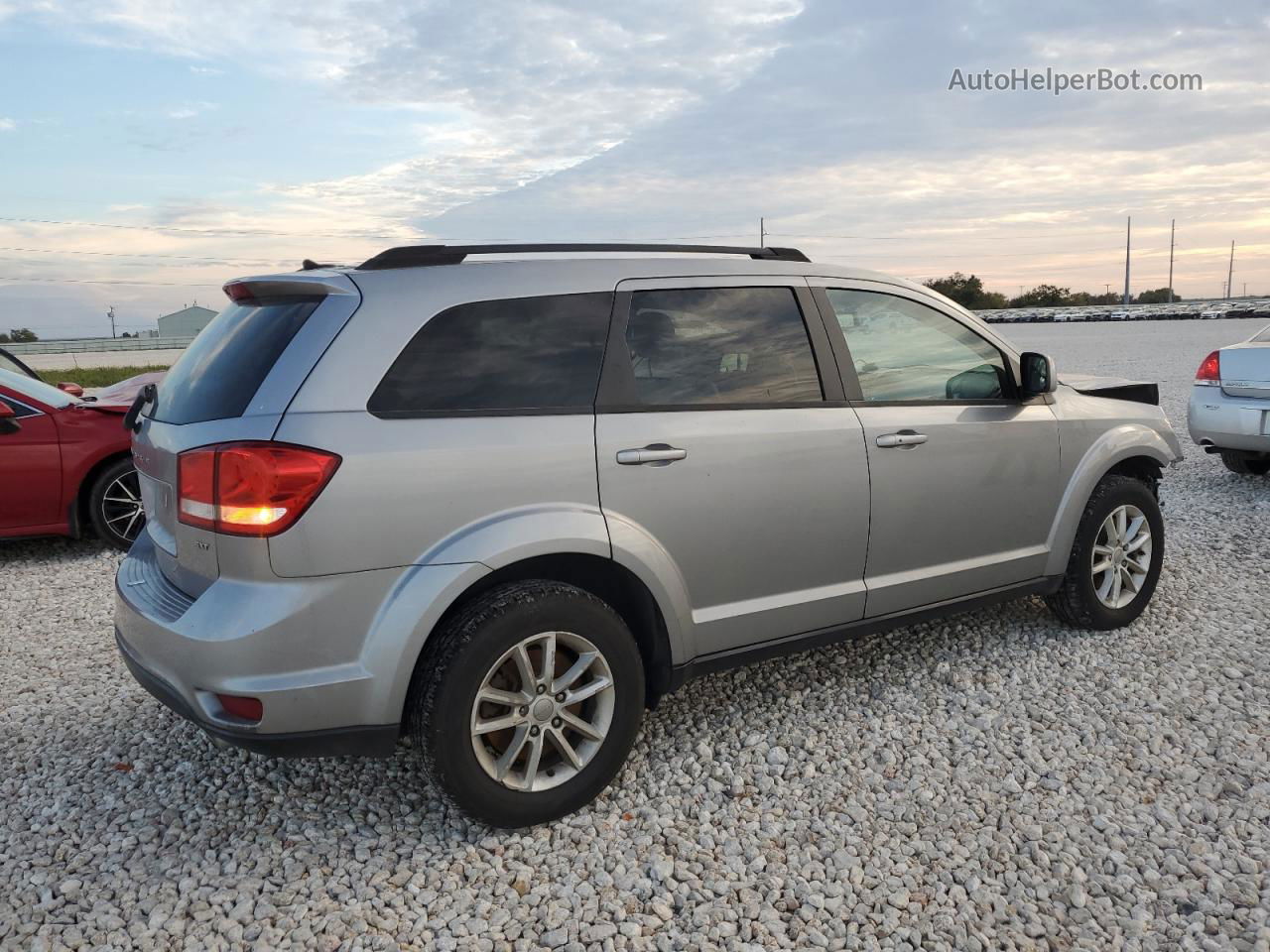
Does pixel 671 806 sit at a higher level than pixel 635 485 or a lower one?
lower

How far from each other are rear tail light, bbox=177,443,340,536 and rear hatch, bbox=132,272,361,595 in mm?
42

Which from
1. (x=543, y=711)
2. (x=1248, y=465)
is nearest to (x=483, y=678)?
(x=543, y=711)

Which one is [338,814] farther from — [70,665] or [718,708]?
[70,665]

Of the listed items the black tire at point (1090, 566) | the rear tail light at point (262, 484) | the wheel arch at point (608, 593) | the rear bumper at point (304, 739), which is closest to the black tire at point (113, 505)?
the rear bumper at point (304, 739)

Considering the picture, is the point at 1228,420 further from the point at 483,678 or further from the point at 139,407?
the point at 139,407

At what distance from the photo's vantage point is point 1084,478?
4621 millimetres

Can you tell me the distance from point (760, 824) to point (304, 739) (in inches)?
58.8

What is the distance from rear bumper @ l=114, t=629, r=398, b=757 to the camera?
9.34ft

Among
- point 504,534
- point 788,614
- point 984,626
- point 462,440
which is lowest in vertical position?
point 984,626

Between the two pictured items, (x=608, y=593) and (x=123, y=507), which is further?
(x=123, y=507)

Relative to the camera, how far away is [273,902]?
9.48 ft

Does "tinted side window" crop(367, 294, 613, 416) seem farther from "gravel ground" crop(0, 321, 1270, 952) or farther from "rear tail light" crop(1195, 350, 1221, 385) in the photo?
"rear tail light" crop(1195, 350, 1221, 385)

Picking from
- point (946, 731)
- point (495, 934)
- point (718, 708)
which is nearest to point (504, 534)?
point (495, 934)

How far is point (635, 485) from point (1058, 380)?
8.57 ft
